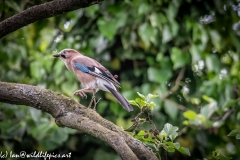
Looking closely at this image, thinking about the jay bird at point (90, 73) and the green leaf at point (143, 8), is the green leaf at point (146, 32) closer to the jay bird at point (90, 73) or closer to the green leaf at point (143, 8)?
the green leaf at point (143, 8)

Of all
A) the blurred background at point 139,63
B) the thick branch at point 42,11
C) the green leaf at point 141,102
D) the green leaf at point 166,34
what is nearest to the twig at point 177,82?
the blurred background at point 139,63

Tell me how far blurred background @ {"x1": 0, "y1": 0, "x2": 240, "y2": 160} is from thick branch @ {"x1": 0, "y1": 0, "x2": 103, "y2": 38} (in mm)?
2114

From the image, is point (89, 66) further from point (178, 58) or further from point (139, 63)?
point (139, 63)

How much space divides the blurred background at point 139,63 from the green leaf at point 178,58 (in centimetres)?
1

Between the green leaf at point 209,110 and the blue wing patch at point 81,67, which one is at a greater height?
the blue wing patch at point 81,67

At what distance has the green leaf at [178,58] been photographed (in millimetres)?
4957

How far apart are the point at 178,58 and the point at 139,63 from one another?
0.64 m

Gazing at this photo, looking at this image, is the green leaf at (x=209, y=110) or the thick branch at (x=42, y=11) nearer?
the thick branch at (x=42, y=11)

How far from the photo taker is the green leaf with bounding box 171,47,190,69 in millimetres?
4957

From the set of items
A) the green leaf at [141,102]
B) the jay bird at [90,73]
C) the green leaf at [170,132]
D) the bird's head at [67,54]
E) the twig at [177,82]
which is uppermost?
the twig at [177,82]

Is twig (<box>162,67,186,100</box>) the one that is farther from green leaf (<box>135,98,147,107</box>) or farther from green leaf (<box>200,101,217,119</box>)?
green leaf (<box>135,98,147,107</box>)

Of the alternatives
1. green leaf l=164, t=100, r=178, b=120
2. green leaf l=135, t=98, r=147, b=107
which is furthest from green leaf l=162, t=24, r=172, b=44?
green leaf l=135, t=98, r=147, b=107

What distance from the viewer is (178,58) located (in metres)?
5.00

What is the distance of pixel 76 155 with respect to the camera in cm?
562
